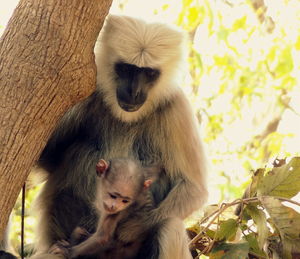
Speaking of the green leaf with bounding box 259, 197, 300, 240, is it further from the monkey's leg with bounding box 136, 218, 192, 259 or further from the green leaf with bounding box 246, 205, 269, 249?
the monkey's leg with bounding box 136, 218, 192, 259

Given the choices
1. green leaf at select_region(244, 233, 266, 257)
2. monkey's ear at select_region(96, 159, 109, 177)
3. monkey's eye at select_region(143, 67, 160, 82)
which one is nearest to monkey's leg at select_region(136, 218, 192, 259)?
green leaf at select_region(244, 233, 266, 257)

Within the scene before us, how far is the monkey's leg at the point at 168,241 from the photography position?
5371 mm

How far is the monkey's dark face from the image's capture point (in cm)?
554

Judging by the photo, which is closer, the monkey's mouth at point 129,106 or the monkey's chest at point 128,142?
the monkey's mouth at point 129,106

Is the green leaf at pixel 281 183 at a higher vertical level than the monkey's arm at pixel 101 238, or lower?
higher

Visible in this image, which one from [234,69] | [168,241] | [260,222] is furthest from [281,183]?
[234,69]

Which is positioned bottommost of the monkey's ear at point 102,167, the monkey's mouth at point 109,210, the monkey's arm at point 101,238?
the monkey's arm at point 101,238

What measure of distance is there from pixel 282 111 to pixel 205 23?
3311mm

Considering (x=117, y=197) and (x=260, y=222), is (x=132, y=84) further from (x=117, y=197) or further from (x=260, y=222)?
(x=260, y=222)

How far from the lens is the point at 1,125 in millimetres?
4613

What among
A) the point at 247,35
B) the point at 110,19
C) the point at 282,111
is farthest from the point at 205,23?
the point at 110,19

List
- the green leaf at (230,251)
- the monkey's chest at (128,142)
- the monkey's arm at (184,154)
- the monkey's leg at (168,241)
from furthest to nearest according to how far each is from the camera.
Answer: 1. the monkey's chest at (128,142)
2. the monkey's arm at (184,154)
3. the monkey's leg at (168,241)
4. the green leaf at (230,251)

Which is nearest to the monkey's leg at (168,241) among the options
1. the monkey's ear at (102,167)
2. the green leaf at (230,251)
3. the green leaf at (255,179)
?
the green leaf at (230,251)

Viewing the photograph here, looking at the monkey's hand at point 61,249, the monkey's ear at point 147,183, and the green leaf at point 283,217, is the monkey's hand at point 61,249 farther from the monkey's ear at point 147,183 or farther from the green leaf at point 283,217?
the green leaf at point 283,217
